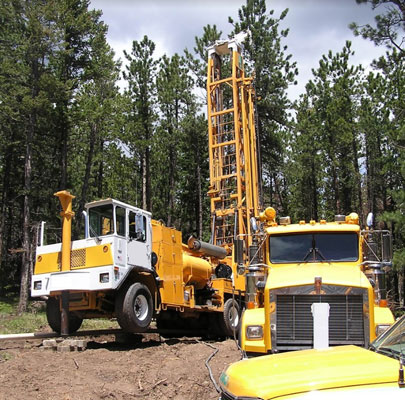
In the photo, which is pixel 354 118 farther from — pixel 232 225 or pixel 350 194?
pixel 232 225

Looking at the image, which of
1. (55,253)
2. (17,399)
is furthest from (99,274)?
(17,399)

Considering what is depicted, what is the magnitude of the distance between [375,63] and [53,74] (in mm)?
16540

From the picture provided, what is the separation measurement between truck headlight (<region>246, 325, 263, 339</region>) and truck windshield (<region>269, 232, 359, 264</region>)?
1660 millimetres

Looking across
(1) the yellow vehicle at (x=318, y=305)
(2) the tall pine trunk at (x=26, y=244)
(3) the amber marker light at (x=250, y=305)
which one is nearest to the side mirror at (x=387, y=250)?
(1) the yellow vehicle at (x=318, y=305)

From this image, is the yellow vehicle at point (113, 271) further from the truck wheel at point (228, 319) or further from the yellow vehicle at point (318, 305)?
the yellow vehicle at point (318, 305)

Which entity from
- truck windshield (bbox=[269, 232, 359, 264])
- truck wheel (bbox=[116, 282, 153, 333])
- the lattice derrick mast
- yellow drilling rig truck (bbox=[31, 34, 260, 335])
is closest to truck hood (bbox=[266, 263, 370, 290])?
truck windshield (bbox=[269, 232, 359, 264])

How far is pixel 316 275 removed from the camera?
312 inches

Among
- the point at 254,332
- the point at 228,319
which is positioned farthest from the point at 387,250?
the point at 228,319

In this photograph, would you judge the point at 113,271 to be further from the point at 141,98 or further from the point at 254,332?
the point at 141,98

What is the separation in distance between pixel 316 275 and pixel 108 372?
13.8 feet

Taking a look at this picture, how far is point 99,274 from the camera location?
11.5 metres

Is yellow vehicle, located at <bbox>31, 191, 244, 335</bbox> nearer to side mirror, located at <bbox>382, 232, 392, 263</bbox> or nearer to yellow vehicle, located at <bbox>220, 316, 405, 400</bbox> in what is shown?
side mirror, located at <bbox>382, 232, 392, 263</bbox>

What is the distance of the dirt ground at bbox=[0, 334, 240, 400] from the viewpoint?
26.5 ft

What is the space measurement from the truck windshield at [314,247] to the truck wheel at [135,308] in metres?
4.08
